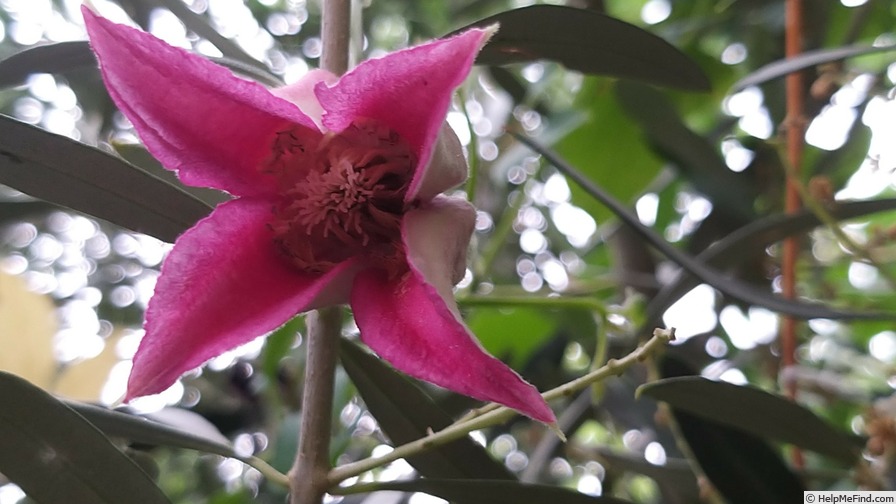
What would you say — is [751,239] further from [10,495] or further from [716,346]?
[10,495]

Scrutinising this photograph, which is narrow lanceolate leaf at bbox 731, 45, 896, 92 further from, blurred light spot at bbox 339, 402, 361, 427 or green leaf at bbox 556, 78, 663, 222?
blurred light spot at bbox 339, 402, 361, 427

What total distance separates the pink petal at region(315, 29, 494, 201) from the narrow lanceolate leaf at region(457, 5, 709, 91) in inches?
5.6

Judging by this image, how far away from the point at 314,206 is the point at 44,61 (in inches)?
9.3

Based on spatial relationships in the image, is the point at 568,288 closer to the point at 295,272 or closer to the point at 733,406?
the point at 733,406

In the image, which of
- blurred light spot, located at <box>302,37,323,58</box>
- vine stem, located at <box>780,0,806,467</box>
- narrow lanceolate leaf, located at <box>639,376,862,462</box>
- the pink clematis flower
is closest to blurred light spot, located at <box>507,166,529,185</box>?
vine stem, located at <box>780,0,806,467</box>

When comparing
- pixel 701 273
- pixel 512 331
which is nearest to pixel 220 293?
pixel 701 273

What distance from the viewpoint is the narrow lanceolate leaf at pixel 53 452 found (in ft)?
1.23

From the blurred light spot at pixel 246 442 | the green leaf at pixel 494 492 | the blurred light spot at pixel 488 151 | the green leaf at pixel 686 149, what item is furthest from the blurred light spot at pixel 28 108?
the green leaf at pixel 494 492

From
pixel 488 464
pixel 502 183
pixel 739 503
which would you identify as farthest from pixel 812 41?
pixel 488 464

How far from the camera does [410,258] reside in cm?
31

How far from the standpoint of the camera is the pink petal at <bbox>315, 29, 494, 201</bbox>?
313mm

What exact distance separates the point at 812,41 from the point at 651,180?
0.92ft

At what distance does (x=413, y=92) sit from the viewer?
1.08 ft

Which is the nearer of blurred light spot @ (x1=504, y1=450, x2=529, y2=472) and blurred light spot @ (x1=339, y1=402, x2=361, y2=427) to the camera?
blurred light spot @ (x1=339, y1=402, x2=361, y2=427)
